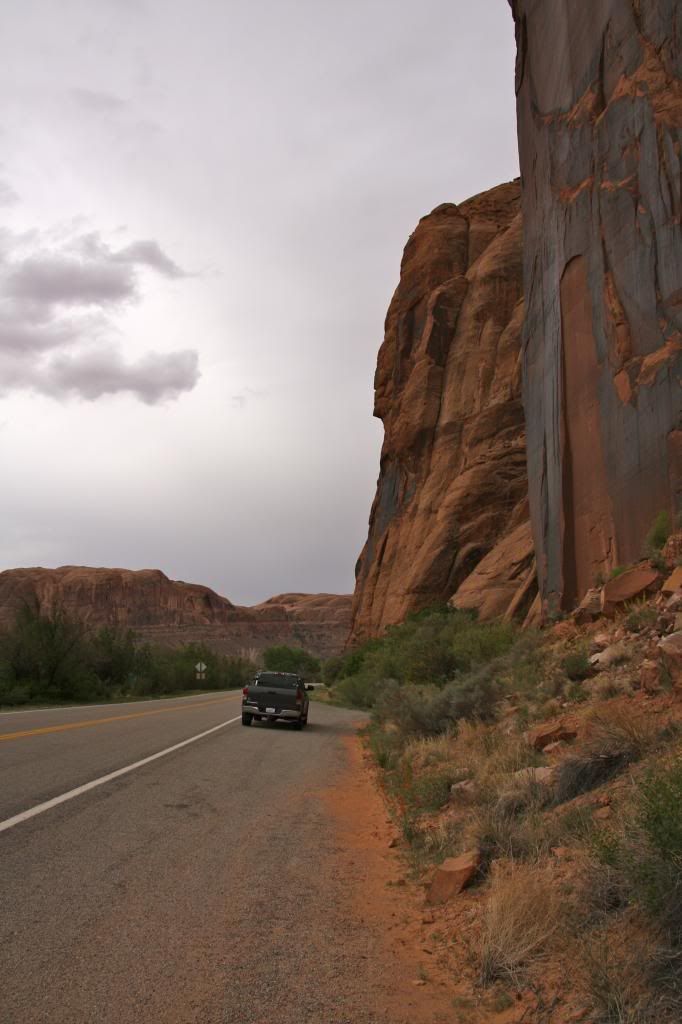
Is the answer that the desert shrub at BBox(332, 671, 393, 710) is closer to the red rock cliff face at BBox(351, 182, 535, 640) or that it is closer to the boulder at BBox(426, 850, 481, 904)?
the red rock cliff face at BBox(351, 182, 535, 640)

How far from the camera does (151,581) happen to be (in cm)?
14712

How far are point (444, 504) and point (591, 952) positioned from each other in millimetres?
42659

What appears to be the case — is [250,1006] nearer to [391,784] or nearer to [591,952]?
[591,952]

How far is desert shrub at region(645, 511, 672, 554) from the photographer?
1492 cm

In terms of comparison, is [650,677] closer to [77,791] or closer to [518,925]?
[518,925]

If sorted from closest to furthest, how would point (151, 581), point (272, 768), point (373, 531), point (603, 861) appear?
point (603, 861) < point (272, 768) < point (373, 531) < point (151, 581)

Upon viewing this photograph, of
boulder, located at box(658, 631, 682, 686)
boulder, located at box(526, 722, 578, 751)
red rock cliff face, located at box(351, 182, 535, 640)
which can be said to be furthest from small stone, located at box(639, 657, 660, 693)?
red rock cliff face, located at box(351, 182, 535, 640)

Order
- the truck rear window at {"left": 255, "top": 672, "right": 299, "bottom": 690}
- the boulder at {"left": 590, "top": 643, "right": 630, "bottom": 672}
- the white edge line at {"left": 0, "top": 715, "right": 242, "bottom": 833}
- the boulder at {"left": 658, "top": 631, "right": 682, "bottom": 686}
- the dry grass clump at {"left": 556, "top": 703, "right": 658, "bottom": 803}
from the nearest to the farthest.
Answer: the dry grass clump at {"left": 556, "top": 703, "right": 658, "bottom": 803}, the white edge line at {"left": 0, "top": 715, "right": 242, "bottom": 833}, the boulder at {"left": 658, "top": 631, "right": 682, "bottom": 686}, the boulder at {"left": 590, "top": 643, "right": 630, "bottom": 672}, the truck rear window at {"left": 255, "top": 672, "right": 299, "bottom": 690}

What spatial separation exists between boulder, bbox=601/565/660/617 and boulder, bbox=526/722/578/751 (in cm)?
593

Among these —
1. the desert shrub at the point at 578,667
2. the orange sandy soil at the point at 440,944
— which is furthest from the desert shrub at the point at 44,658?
the orange sandy soil at the point at 440,944

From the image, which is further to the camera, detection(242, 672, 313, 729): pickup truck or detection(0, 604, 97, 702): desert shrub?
detection(0, 604, 97, 702): desert shrub

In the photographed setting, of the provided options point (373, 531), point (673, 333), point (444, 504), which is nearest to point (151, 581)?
point (373, 531)

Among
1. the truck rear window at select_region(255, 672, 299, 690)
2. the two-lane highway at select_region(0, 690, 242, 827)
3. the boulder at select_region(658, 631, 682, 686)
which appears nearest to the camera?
Answer: the boulder at select_region(658, 631, 682, 686)

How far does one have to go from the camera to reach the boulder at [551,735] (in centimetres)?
771
